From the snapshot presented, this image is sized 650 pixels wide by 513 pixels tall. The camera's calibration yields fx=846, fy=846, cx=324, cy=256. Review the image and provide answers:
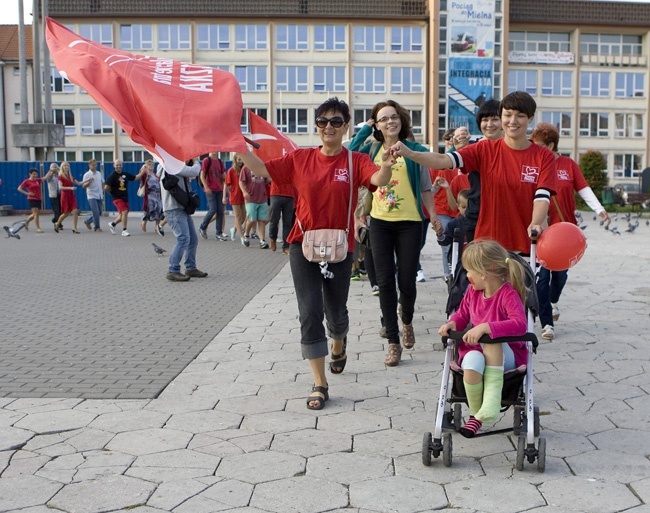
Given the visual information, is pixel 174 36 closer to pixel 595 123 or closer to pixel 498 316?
pixel 595 123

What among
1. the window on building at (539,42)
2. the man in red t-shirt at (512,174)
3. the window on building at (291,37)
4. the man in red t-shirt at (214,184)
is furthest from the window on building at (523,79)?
the man in red t-shirt at (512,174)

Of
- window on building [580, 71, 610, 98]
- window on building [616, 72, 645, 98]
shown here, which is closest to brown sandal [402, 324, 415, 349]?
window on building [580, 71, 610, 98]

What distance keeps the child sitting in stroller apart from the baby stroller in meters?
0.05

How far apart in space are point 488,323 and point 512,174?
1452 mm

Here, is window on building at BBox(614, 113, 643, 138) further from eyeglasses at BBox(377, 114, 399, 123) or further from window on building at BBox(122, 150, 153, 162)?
eyeglasses at BBox(377, 114, 399, 123)

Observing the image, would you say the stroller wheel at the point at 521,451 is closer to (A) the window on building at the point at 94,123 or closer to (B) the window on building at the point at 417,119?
(B) the window on building at the point at 417,119

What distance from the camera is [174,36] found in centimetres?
6706

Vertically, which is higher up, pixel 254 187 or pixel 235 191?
pixel 254 187

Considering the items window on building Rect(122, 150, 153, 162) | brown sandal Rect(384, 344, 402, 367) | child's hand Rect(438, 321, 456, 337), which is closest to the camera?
child's hand Rect(438, 321, 456, 337)

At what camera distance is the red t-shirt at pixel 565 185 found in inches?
297

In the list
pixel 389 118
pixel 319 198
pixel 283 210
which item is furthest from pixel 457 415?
pixel 283 210

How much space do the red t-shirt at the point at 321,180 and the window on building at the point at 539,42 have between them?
6787 cm

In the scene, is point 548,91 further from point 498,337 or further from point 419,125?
point 498,337

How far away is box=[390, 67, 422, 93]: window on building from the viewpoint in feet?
222
